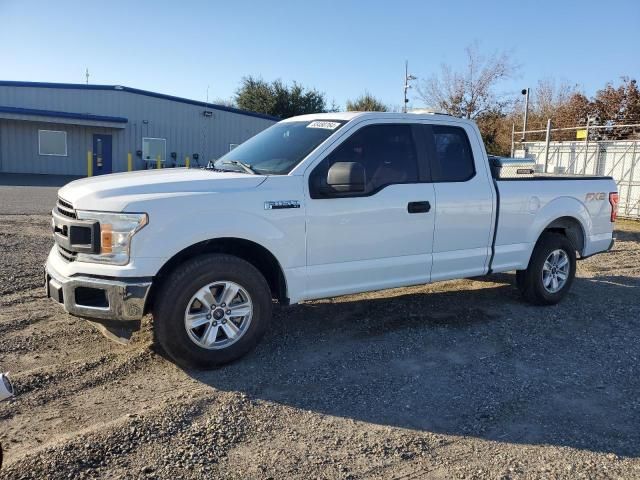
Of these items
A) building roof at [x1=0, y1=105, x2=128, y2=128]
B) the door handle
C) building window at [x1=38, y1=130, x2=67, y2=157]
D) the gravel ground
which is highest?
building roof at [x1=0, y1=105, x2=128, y2=128]

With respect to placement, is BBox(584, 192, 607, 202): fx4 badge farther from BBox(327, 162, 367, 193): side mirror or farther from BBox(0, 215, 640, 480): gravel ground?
BBox(327, 162, 367, 193): side mirror

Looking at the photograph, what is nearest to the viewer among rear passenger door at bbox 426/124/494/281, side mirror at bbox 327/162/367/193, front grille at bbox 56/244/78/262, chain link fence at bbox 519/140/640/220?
front grille at bbox 56/244/78/262

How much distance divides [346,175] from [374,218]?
1.90ft

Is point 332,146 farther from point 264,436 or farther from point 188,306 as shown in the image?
point 264,436

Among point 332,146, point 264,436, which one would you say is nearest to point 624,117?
point 332,146

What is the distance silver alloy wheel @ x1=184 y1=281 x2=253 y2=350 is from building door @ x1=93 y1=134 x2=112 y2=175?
2613 centimetres

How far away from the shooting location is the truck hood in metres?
3.93

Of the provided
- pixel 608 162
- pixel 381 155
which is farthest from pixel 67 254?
pixel 608 162

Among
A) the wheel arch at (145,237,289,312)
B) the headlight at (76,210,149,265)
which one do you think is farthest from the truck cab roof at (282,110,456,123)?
the headlight at (76,210,149,265)

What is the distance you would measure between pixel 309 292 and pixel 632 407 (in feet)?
8.36

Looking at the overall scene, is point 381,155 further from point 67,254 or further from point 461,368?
point 67,254

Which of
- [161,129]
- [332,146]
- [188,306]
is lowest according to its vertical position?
[188,306]

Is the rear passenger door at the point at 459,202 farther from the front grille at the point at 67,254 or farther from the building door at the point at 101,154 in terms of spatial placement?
the building door at the point at 101,154

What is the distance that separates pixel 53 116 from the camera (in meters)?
25.7
